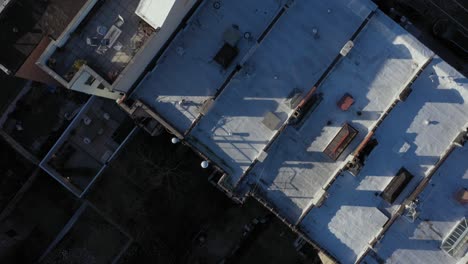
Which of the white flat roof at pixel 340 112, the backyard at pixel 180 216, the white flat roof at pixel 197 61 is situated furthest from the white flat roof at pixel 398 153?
the white flat roof at pixel 197 61

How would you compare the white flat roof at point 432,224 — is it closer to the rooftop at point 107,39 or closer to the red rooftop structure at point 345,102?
the red rooftop structure at point 345,102

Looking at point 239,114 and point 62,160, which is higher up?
point 239,114

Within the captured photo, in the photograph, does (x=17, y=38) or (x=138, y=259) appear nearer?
(x=17, y=38)

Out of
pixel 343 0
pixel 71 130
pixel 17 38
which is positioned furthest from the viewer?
pixel 71 130

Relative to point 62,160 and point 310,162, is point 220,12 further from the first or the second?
point 62,160

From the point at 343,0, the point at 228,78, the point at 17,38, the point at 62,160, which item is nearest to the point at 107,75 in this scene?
the point at 17,38

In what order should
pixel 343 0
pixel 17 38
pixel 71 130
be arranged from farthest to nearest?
→ pixel 71 130
pixel 343 0
pixel 17 38
